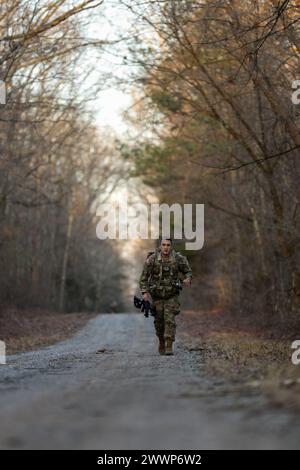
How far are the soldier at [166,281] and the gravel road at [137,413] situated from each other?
4.12 m

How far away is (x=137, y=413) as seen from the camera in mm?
7180

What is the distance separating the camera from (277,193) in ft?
78.2

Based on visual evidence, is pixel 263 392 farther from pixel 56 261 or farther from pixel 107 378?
pixel 56 261

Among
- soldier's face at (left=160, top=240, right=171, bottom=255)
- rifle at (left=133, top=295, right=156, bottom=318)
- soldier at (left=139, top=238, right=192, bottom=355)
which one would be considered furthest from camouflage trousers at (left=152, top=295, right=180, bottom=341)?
soldier's face at (left=160, top=240, right=171, bottom=255)

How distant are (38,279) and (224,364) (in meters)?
37.2

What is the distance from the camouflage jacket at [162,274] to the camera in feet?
50.9

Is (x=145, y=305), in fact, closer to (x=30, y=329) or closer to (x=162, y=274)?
(x=162, y=274)

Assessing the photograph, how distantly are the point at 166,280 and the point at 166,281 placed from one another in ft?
0.06

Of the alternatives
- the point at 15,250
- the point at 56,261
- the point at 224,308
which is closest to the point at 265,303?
the point at 224,308

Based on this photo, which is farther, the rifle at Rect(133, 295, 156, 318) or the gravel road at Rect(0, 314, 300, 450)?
the rifle at Rect(133, 295, 156, 318)

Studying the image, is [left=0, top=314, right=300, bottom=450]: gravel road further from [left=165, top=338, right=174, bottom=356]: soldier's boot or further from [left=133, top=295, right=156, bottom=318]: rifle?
[left=165, top=338, right=174, bottom=356]: soldier's boot

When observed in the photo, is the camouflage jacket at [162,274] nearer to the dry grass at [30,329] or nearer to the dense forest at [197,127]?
the dense forest at [197,127]

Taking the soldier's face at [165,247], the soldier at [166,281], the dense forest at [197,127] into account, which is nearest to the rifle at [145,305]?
the soldier at [166,281]

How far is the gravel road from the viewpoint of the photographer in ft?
20.0
